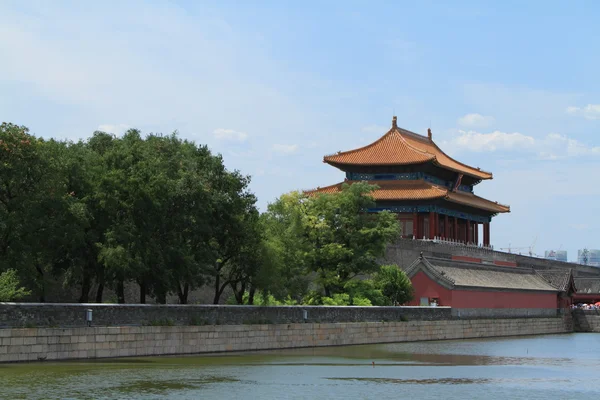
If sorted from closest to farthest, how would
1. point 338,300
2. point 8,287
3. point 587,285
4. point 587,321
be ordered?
point 8,287
point 338,300
point 587,321
point 587,285

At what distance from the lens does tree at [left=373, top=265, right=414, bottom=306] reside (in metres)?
57.6

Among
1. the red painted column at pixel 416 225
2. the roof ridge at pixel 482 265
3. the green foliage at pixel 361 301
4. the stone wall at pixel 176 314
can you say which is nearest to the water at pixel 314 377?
the stone wall at pixel 176 314

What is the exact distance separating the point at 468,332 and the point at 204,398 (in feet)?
116

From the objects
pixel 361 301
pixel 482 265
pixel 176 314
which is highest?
pixel 482 265

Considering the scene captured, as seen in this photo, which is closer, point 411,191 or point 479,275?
point 479,275

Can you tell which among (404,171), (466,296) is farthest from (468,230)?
(466,296)

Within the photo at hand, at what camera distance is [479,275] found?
223 feet

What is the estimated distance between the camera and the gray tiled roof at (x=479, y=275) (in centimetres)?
6175

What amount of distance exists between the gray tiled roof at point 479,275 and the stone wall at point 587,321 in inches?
120

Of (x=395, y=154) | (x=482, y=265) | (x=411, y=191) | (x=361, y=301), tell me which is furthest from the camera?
(x=395, y=154)

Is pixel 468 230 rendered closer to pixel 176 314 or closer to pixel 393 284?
pixel 393 284

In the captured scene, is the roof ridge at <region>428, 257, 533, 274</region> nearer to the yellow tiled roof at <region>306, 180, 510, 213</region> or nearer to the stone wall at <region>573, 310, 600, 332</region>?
the stone wall at <region>573, 310, 600, 332</region>

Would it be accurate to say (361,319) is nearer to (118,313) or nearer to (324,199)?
(324,199)

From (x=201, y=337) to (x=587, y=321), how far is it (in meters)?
43.7
